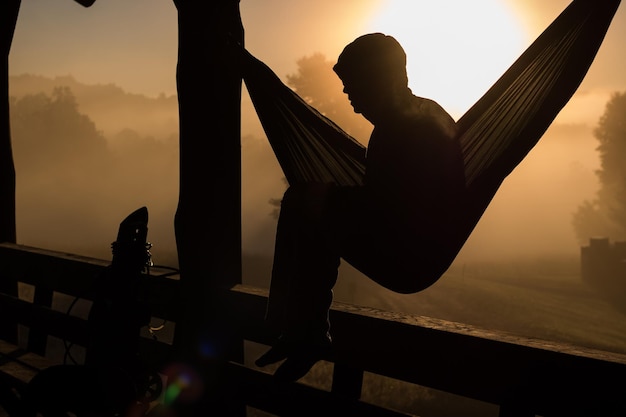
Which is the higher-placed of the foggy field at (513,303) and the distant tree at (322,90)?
the distant tree at (322,90)

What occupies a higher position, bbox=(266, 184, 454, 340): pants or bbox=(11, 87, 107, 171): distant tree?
bbox=(11, 87, 107, 171): distant tree

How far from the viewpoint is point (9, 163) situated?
6.43 metres

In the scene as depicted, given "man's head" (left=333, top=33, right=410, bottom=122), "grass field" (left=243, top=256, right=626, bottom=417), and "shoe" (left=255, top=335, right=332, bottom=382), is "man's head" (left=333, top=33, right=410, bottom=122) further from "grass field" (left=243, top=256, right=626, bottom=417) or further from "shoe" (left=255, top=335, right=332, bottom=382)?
"grass field" (left=243, top=256, right=626, bottom=417)

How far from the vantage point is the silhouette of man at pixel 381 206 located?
7.60 ft

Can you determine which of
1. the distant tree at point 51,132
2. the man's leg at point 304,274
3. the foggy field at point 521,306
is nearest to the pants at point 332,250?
the man's leg at point 304,274

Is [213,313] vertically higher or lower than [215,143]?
lower

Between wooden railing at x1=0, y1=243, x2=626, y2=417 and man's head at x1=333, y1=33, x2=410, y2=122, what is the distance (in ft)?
3.04

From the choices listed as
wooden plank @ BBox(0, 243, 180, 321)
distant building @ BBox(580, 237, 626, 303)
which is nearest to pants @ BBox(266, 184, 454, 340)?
wooden plank @ BBox(0, 243, 180, 321)

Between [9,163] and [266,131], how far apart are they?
15.2 feet

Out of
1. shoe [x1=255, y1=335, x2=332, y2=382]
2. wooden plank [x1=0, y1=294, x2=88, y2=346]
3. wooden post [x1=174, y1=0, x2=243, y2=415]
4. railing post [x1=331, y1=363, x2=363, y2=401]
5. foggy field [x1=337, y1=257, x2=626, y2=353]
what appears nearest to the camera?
shoe [x1=255, y1=335, x2=332, y2=382]

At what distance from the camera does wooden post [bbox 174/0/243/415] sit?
331cm

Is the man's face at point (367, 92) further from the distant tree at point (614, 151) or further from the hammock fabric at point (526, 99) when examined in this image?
the distant tree at point (614, 151)

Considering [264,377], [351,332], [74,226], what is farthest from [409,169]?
[74,226]

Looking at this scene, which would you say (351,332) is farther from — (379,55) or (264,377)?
(379,55)
